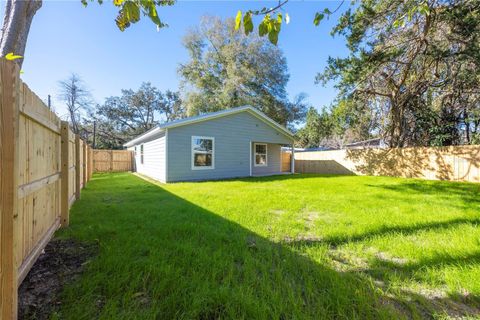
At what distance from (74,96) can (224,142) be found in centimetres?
2425

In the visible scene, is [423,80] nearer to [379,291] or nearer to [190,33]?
[379,291]

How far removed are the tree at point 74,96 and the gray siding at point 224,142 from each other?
22523mm

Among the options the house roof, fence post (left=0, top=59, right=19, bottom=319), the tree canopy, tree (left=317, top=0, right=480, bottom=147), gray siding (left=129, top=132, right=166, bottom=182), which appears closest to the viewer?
fence post (left=0, top=59, right=19, bottom=319)

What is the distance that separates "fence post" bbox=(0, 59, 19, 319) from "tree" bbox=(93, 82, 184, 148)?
2950 centimetres

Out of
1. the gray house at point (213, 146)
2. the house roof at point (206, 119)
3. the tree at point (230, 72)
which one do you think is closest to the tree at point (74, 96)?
the tree at point (230, 72)

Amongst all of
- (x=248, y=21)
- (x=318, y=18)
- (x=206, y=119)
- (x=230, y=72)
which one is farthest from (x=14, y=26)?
(x=230, y=72)

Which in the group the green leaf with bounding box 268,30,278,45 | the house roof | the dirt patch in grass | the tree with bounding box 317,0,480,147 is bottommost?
the dirt patch in grass

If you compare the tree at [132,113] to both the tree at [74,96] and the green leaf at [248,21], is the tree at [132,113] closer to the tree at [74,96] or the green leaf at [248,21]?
the tree at [74,96]

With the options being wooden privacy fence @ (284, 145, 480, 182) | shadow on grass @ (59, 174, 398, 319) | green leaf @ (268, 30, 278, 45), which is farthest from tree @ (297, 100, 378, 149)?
green leaf @ (268, 30, 278, 45)

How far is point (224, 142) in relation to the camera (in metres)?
10.9

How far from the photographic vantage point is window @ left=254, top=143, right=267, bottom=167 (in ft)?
43.7

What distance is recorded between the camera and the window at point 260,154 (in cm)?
1332

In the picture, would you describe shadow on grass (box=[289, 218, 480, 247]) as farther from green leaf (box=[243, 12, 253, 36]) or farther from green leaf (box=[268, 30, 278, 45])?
green leaf (box=[243, 12, 253, 36])

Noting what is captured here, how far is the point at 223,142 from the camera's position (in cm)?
1087
